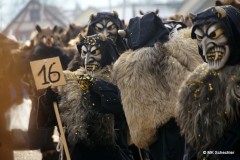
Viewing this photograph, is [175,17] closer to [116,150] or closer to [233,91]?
[116,150]

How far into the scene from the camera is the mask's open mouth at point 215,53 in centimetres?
595

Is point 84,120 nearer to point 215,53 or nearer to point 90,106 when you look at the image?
point 90,106

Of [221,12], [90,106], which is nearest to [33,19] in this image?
[90,106]

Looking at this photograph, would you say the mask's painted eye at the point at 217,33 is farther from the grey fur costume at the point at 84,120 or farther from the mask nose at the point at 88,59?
the mask nose at the point at 88,59

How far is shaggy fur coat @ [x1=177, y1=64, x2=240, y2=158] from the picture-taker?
570 centimetres

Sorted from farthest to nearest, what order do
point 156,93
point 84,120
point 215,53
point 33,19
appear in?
point 33,19
point 84,120
point 156,93
point 215,53

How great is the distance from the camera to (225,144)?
18.5ft

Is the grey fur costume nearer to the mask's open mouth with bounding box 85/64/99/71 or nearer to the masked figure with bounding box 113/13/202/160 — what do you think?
the mask's open mouth with bounding box 85/64/99/71

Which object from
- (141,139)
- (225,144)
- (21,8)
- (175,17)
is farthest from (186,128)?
(21,8)

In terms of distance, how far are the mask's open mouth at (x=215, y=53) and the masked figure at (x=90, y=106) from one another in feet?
7.15

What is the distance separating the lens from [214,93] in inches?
232

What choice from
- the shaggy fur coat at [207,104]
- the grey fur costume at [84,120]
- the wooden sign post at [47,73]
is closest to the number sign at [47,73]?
the wooden sign post at [47,73]

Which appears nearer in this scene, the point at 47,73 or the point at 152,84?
the point at 152,84

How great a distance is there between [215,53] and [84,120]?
2.63m
